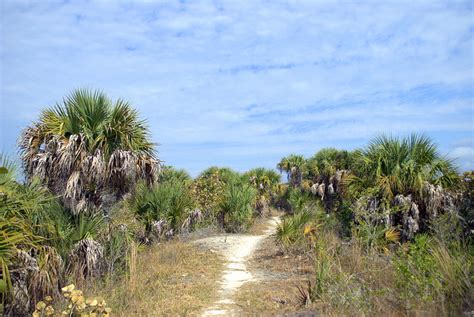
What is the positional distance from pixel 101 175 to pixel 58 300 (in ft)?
10.7

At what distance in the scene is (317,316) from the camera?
7.19m

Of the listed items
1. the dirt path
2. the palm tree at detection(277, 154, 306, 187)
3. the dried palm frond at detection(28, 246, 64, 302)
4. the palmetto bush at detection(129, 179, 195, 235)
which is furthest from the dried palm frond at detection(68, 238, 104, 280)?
the palm tree at detection(277, 154, 306, 187)

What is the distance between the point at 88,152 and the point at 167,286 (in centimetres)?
387

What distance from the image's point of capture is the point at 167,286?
36.0 feet

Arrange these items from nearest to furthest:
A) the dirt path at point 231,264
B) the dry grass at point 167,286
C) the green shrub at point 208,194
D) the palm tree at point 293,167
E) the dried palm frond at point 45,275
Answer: the dried palm frond at point 45,275 → the dry grass at point 167,286 → the dirt path at point 231,264 → the green shrub at point 208,194 → the palm tree at point 293,167

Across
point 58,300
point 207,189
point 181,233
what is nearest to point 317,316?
point 58,300

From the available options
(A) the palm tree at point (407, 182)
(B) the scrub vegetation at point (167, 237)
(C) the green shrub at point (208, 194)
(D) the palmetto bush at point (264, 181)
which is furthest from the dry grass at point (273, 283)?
(D) the palmetto bush at point (264, 181)

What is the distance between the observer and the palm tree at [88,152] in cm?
1052

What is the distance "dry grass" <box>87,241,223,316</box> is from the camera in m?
8.91

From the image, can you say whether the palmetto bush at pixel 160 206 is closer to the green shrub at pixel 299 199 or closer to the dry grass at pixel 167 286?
the dry grass at pixel 167 286

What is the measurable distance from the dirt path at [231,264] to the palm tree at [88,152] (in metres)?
3.52

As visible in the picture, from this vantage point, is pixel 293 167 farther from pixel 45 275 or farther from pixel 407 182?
pixel 45 275

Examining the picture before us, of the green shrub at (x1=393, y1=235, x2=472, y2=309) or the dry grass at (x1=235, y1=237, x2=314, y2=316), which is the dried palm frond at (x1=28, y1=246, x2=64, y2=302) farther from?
the green shrub at (x1=393, y1=235, x2=472, y2=309)

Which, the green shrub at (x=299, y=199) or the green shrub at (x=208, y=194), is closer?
the green shrub at (x=208, y=194)
